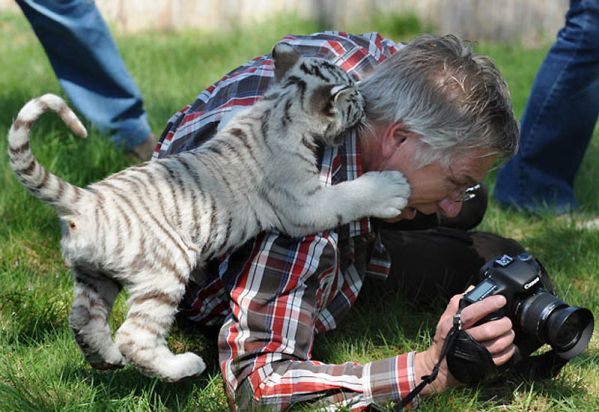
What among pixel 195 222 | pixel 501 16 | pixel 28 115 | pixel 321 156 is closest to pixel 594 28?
pixel 321 156

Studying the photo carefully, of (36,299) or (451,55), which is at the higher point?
(451,55)

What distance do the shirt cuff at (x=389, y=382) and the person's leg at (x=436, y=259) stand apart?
956 millimetres

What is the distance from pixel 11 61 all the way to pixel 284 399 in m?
4.55

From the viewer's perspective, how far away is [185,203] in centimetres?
254

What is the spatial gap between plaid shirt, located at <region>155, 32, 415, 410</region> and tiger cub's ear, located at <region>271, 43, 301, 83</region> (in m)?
0.12

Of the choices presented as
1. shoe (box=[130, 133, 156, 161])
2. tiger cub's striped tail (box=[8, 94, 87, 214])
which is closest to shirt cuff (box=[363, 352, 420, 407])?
tiger cub's striped tail (box=[8, 94, 87, 214])

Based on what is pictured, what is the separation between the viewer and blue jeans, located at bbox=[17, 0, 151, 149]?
451 cm

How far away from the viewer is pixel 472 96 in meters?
2.68

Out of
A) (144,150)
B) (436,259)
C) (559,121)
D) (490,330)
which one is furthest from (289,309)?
(559,121)

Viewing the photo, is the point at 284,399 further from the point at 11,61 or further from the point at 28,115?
the point at 11,61

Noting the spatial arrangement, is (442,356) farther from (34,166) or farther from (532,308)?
(34,166)

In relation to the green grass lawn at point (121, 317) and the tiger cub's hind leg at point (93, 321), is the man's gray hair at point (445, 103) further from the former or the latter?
the tiger cub's hind leg at point (93, 321)

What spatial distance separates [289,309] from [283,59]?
0.78 metres

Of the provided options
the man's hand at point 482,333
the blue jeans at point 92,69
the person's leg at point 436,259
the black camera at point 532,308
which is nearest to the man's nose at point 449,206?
the black camera at point 532,308
